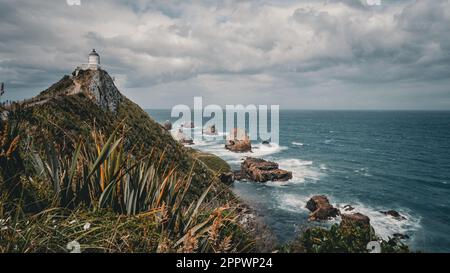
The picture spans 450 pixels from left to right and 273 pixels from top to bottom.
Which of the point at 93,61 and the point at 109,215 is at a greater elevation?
the point at 93,61

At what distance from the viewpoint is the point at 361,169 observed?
2388 inches

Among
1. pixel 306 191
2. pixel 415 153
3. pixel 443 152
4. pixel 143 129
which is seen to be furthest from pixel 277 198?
pixel 443 152

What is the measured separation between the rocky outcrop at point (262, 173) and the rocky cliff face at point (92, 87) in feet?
94.2

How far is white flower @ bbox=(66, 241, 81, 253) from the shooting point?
2.88m

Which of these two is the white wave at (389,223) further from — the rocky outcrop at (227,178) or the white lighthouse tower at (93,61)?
the white lighthouse tower at (93,61)

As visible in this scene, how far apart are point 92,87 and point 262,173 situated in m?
32.3

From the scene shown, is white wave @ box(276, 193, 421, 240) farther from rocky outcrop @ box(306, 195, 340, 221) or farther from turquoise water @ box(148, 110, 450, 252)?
rocky outcrop @ box(306, 195, 340, 221)

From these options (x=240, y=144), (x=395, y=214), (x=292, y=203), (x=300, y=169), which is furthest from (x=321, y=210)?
(x=240, y=144)

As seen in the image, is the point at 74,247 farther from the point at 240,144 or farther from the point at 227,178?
the point at 240,144

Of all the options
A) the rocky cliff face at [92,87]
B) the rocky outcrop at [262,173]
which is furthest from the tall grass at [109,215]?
the rocky outcrop at [262,173]

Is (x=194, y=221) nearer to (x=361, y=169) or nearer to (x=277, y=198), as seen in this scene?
(x=277, y=198)

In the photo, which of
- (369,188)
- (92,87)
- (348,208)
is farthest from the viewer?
(369,188)

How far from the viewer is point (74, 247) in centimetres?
294

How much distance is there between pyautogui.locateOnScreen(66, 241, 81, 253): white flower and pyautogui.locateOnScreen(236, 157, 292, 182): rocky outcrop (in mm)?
48487
